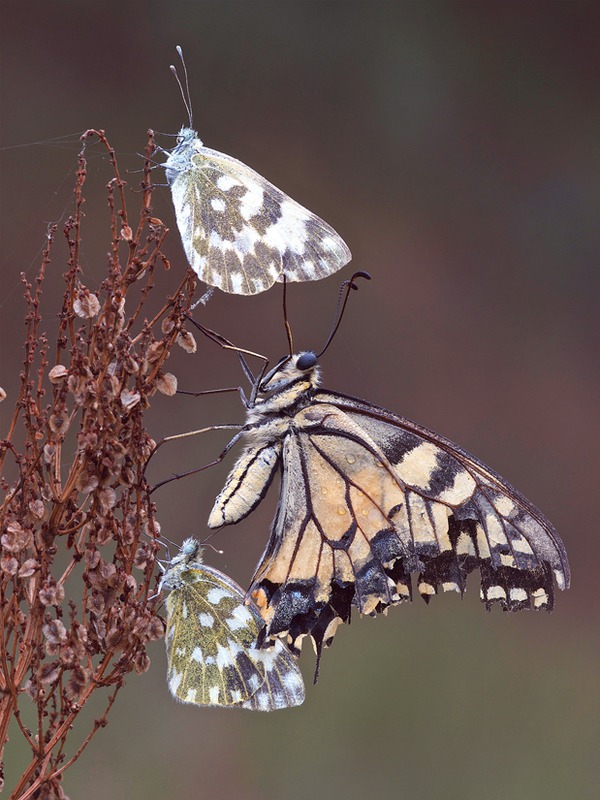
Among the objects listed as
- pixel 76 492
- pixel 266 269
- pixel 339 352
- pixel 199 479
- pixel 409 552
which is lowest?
pixel 76 492

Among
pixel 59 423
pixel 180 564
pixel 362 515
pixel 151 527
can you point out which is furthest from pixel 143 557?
pixel 362 515

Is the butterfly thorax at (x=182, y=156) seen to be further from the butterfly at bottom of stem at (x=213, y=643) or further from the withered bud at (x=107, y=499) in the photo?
the butterfly at bottom of stem at (x=213, y=643)

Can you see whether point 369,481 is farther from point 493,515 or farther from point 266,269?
point 266,269

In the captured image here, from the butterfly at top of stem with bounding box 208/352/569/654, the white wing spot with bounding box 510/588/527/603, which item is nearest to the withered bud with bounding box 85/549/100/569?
the butterfly at top of stem with bounding box 208/352/569/654

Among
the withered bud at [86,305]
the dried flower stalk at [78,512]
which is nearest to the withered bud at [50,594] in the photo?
the dried flower stalk at [78,512]

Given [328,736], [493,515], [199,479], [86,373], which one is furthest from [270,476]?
[328,736]

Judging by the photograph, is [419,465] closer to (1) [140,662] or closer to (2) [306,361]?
(2) [306,361]

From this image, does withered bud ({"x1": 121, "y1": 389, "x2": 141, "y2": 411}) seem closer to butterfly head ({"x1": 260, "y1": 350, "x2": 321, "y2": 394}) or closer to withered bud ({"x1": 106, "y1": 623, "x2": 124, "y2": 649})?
withered bud ({"x1": 106, "y1": 623, "x2": 124, "y2": 649})
